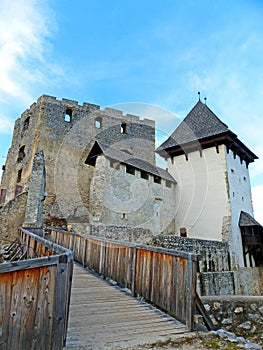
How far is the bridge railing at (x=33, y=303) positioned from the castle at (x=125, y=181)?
26.9 ft

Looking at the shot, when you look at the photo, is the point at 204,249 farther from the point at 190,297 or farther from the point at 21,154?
the point at 21,154

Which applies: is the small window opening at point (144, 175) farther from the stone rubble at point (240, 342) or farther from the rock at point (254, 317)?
the stone rubble at point (240, 342)

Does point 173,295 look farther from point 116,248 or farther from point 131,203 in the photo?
point 131,203

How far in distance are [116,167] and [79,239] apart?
8.08 metres

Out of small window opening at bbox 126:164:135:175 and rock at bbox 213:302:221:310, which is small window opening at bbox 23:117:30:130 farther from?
rock at bbox 213:302:221:310

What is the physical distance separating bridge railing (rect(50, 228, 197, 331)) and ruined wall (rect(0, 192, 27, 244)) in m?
7.20

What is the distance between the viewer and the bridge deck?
7.66ft

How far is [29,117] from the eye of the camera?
20.2 meters

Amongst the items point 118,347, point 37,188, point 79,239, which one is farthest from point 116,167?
point 118,347

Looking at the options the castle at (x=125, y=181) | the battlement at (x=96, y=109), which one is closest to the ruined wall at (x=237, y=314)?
the castle at (x=125, y=181)

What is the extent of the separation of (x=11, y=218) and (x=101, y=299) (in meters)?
9.25

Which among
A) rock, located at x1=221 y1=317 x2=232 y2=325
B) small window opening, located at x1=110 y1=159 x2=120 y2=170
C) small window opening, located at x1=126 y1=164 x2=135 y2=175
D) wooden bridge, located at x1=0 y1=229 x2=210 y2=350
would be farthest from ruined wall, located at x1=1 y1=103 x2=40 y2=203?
rock, located at x1=221 y1=317 x2=232 y2=325

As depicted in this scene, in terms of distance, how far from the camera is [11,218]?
11.5 meters

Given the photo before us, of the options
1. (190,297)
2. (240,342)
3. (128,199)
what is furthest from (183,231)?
(240,342)
